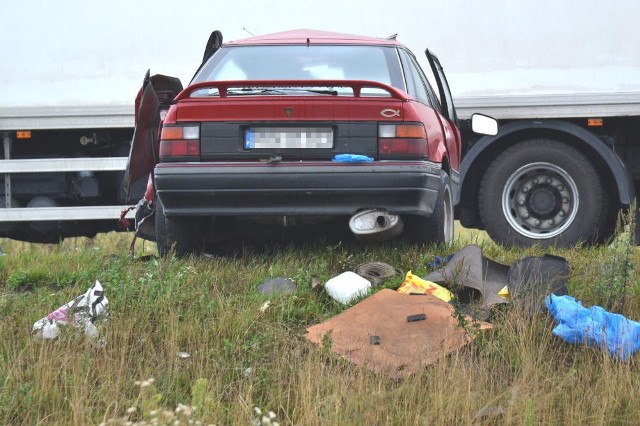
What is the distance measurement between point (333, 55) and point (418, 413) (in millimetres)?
3549

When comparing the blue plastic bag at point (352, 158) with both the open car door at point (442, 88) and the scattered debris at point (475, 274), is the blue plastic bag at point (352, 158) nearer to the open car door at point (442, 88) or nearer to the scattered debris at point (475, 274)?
the scattered debris at point (475, 274)

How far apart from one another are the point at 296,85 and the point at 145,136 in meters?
1.45

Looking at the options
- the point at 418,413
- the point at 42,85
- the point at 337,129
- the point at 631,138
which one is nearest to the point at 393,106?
the point at 337,129

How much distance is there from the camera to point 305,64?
689 cm

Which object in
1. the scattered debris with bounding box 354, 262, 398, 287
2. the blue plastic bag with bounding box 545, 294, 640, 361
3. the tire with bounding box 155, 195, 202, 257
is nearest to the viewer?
the blue plastic bag with bounding box 545, 294, 640, 361

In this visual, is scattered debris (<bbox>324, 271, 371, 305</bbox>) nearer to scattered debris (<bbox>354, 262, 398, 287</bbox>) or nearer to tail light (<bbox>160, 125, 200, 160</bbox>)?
scattered debris (<bbox>354, 262, 398, 287</bbox>)

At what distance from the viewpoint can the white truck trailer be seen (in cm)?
881

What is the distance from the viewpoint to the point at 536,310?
5.19m

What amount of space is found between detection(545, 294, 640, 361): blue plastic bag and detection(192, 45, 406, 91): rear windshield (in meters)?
2.20

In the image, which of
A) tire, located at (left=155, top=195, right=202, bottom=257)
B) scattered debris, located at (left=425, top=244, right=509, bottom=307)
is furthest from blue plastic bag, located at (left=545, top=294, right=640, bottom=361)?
tire, located at (left=155, top=195, right=202, bottom=257)

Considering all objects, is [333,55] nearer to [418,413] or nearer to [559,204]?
[559,204]

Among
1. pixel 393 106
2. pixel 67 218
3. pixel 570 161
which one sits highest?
pixel 393 106

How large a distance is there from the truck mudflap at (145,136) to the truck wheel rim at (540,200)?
10.4ft

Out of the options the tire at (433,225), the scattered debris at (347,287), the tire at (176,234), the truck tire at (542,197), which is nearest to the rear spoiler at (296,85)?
the tire at (433,225)
